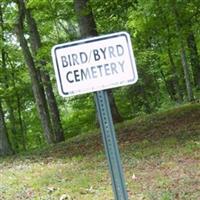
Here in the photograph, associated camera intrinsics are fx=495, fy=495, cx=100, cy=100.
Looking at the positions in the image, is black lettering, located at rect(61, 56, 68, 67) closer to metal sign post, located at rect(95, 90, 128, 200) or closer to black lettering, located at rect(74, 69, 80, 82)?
black lettering, located at rect(74, 69, 80, 82)

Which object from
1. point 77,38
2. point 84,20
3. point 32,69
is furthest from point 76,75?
point 77,38

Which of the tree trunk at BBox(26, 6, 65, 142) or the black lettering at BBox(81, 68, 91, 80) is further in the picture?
the tree trunk at BBox(26, 6, 65, 142)

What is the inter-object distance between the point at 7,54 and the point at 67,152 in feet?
46.3

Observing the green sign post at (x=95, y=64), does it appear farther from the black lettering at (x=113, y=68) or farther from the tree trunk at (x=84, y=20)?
the tree trunk at (x=84, y=20)

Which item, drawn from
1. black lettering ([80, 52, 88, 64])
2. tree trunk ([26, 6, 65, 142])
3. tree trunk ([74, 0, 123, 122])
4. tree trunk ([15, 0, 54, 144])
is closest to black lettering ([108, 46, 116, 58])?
black lettering ([80, 52, 88, 64])

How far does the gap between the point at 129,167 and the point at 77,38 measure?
10.7m

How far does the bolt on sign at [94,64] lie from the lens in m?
2.87

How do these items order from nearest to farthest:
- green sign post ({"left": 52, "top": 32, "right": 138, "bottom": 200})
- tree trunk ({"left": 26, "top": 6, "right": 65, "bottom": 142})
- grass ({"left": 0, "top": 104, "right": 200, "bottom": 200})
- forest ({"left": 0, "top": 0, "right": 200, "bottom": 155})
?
green sign post ({"left": 52, "top": 32, "right": 138, "bottom": 200}) → grass ({"left": 0, "top": 104, "right": 200, "bottom": 200}) → forest ({"left": 0, "top": 0, "right": 200, "bottom": 155}) → tree trunk ({"left": 26, "top": 6, "right": 65, "bottom": 142})

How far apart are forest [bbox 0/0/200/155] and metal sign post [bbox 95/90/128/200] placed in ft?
28.5

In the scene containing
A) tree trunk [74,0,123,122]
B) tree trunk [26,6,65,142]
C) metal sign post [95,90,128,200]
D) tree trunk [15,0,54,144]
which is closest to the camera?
metal sign post [95,90,128,200]

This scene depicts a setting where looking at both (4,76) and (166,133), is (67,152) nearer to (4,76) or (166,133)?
(166,133)

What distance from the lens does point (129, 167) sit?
880cm

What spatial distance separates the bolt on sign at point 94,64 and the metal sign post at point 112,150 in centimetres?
12

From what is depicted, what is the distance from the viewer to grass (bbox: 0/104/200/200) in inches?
286
